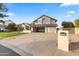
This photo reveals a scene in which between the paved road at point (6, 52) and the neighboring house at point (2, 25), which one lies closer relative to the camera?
the paved road at point (6, 52)

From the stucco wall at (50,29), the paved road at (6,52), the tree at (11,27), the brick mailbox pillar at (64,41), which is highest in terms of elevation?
the tree at (11,27)

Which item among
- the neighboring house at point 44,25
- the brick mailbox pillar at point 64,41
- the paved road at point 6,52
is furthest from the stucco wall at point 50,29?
the paved road at point 6,52

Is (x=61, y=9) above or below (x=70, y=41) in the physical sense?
above

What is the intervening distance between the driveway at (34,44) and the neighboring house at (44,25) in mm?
65

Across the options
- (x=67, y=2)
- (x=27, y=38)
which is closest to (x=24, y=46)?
(x=27, y=38)

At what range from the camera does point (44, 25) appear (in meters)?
3.59

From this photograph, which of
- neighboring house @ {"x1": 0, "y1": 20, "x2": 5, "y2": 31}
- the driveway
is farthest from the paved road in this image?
neighboring house @ {"x1": 0, "y1": 20, "x2": 5, "y2": 31}

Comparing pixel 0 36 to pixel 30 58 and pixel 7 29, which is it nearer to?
pixel 7 29

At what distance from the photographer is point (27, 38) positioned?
3.57 m

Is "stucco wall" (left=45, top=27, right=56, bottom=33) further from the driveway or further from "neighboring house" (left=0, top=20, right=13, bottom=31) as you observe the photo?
"neighboring house" (left=0, top=20, right=13, bottom=31)

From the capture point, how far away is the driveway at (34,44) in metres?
3.44

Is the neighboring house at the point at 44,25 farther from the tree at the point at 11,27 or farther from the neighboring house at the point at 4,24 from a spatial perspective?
the neighboring house at the point at 4,24

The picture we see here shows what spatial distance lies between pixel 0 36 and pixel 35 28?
56cm

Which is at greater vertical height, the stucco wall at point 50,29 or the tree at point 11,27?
the tree at point 11,27
